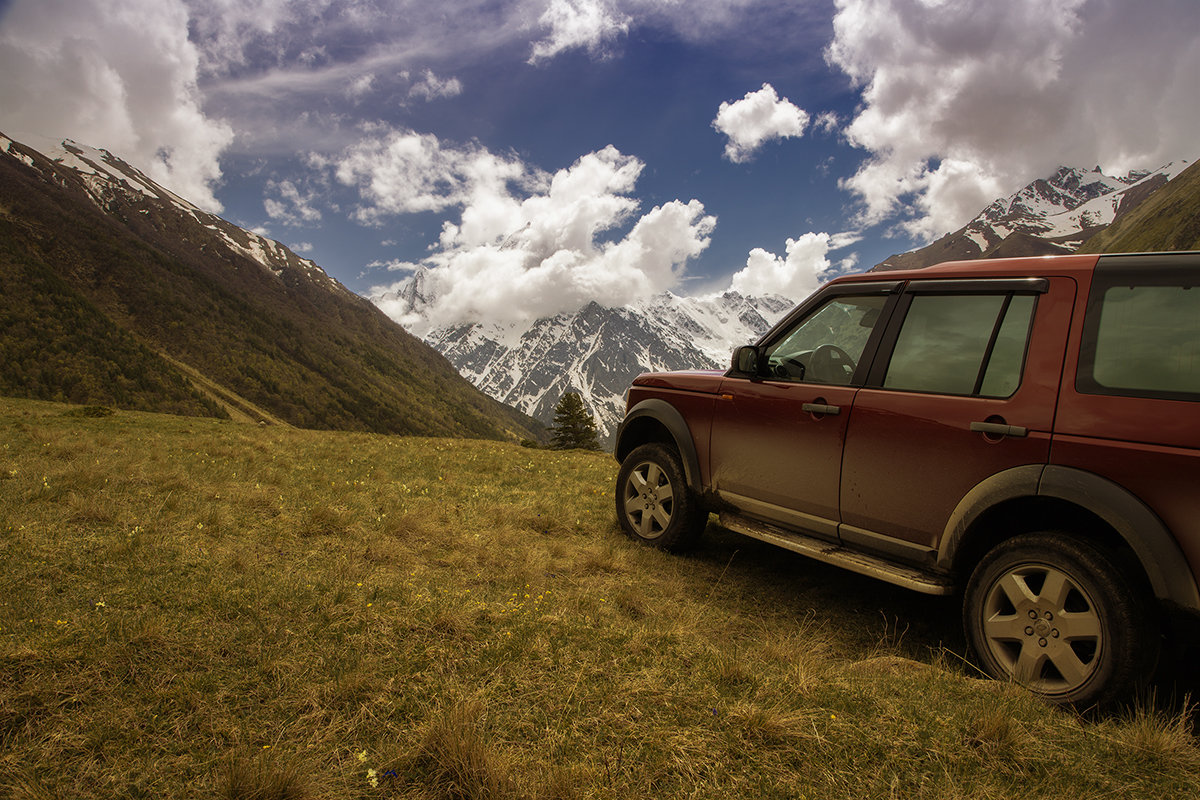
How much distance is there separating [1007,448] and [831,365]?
56.0 inches

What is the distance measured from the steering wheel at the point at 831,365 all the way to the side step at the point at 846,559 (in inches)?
50.0

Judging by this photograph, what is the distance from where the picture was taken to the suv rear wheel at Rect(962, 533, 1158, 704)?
2.88m

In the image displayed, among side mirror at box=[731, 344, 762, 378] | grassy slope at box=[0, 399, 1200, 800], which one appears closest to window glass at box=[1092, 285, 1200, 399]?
grassy slope at box=[0, 399, 1200, 800]

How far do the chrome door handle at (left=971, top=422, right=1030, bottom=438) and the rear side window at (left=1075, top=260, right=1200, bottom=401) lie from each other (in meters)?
0.38

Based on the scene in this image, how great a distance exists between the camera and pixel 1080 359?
3.32m

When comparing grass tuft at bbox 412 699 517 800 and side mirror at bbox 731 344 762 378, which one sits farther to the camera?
side mirror at bbox 731 344 762 378

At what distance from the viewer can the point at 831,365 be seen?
15.0 ft

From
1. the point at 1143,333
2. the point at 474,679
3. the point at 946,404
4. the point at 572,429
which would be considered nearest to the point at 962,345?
the point at 946,404

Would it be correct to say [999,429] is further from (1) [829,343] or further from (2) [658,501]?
(2) [658,501]

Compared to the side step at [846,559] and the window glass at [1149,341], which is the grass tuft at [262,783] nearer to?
the side step at [846,559]

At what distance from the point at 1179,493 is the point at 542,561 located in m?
4.18

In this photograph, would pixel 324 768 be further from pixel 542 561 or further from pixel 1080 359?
pixel 1080 359

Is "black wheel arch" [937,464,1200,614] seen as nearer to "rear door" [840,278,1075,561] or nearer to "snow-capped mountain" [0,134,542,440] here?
"rear door" [840,278,1075,561]

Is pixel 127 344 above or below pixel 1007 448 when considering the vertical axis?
above
